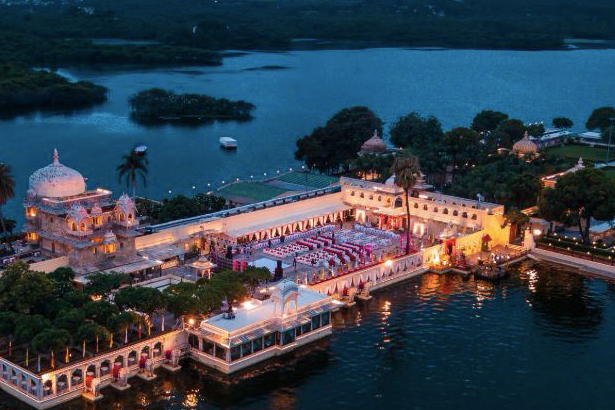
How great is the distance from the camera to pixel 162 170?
431ft

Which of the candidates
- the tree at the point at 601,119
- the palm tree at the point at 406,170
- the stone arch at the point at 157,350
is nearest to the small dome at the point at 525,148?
the tree at the point at 601,119

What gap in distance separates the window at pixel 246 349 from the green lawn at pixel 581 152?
85.7 m

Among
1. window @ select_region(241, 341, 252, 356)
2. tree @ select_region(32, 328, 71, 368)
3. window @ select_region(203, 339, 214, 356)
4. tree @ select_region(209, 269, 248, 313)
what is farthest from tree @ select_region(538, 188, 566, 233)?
tree @ select_region(32, 328, 71, 368)

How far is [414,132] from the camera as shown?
425 feet

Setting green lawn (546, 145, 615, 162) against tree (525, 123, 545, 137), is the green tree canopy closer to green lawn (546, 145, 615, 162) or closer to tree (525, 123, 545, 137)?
green lawn (546, 145, 615, 162)

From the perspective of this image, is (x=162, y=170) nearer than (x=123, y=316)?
No

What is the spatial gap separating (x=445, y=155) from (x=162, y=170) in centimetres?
4572

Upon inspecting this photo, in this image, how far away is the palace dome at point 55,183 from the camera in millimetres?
73375

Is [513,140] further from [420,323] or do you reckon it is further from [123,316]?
[123,316]

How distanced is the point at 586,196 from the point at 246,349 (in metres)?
44.0

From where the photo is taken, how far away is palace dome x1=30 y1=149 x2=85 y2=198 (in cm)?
7338

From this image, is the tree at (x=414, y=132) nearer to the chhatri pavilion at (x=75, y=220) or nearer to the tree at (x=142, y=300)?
the chhatri pavilion at (x=75, y=220)

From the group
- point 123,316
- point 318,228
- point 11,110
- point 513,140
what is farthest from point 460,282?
point 11,110

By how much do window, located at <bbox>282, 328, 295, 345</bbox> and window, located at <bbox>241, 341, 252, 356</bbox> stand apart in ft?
10.1
